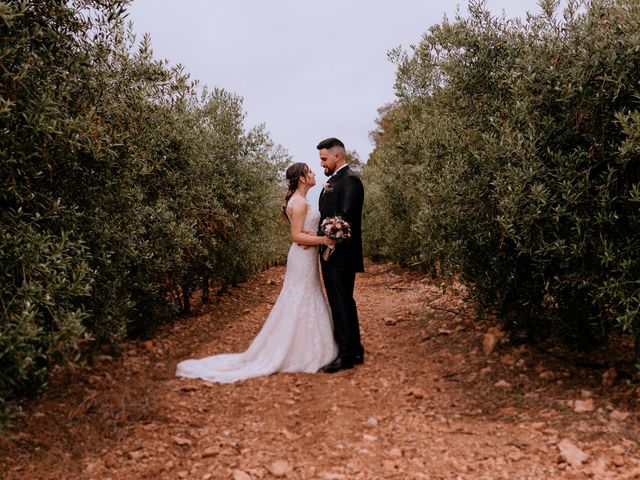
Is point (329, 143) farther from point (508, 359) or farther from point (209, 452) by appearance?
point (209, 452)

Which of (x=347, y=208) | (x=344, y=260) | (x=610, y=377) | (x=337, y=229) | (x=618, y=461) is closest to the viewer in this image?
(x=618, y=461)

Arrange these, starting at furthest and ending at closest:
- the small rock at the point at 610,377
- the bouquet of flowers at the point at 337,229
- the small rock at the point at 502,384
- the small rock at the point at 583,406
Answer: the bouquet of flowers at the point at 337,229 → the small rock at the point at 502,384 → the small rock at the point at 610,377 → the small rock at the point at 583,406

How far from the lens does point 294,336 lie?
770cm

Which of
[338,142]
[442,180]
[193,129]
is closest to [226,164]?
[193,129]

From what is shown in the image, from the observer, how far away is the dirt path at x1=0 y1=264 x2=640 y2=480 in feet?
15.6

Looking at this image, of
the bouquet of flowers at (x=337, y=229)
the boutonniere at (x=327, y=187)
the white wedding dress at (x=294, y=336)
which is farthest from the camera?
the boutonniere at (x=327, y=187)

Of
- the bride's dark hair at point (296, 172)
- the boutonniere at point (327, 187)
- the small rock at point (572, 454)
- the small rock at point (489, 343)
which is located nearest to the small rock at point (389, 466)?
the small rock at point (572, 454)

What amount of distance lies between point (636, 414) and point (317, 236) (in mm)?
4488

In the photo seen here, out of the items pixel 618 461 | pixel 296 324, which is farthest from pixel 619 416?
pixel 296 324

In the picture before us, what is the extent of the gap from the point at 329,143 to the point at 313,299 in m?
2.40

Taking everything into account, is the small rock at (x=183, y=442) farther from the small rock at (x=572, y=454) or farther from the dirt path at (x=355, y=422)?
the small rock at (x=572, y=454)

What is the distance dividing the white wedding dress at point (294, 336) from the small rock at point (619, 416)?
3762mm

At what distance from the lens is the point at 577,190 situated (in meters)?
5.64

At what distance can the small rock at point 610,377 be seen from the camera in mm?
6176
